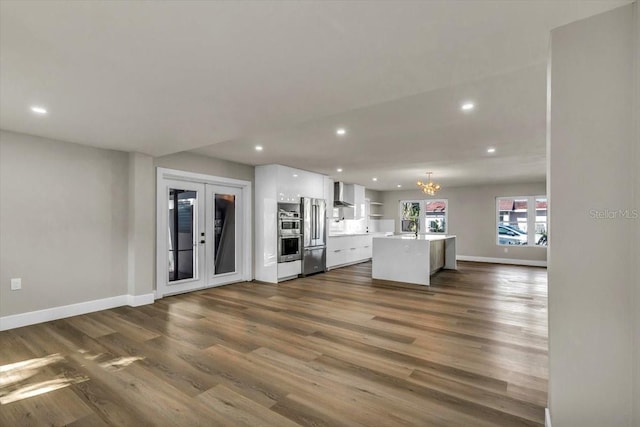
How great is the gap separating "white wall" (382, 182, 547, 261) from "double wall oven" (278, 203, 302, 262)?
600cm

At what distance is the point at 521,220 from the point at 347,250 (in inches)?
214

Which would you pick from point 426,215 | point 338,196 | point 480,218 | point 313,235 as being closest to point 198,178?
point 313,235

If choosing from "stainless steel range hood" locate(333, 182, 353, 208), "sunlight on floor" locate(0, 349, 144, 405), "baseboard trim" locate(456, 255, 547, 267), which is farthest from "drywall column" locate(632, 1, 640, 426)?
"baseboard trim" locate(456, 255, 547, 267)

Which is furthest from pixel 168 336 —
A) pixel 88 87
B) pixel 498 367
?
pixel 498 367

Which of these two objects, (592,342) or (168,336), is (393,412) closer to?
(592,342)

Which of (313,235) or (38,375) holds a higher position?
(313,235)

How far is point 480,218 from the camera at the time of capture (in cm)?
991

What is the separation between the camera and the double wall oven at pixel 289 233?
6.55 m

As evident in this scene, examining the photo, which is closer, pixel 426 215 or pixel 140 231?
pixel 140 231

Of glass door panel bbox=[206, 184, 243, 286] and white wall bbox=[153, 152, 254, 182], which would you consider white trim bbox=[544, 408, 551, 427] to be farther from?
white wall bbox=[153, 152, 254, 182]

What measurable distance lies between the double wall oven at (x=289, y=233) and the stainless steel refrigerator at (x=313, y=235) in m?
0.13

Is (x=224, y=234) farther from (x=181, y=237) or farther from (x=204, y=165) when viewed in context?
(x=204, y=165)

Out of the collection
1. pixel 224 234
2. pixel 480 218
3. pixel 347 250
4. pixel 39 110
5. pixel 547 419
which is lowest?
pixel 547 419

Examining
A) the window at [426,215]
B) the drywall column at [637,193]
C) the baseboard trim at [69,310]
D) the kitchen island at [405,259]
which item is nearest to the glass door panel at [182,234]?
the baseboard trim at [69,310]
